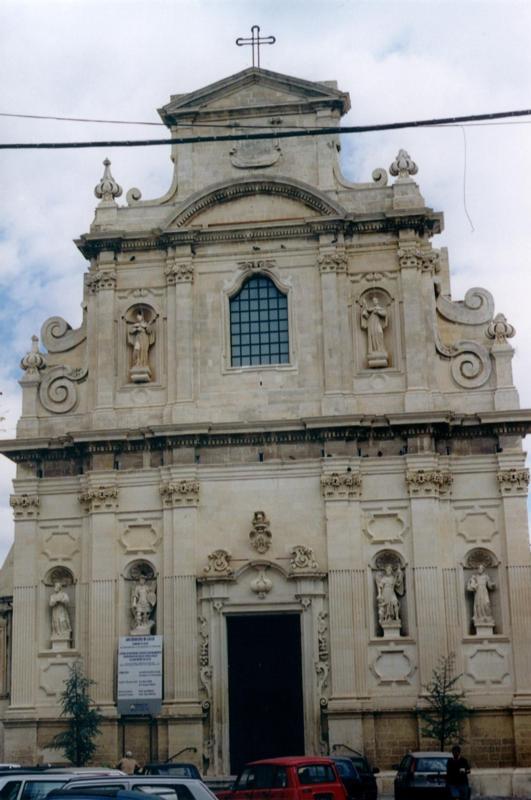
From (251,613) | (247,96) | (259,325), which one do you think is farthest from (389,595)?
(247,96)

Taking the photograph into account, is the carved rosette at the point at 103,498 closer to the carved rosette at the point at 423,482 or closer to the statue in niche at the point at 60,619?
the statue in niche at the point at 60,619

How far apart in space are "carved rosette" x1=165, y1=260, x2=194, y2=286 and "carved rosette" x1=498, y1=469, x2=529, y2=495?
10032 mm

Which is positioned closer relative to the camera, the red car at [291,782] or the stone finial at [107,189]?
the red car at [291,782]

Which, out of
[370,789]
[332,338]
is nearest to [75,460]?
[332,338]

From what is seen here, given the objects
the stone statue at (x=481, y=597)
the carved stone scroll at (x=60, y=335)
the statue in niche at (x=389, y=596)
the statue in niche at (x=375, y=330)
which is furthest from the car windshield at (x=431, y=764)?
the carved stone scroll at (x=60, y=335)

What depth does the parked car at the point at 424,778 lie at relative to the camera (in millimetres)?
26062

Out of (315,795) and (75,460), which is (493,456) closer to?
(75,460)

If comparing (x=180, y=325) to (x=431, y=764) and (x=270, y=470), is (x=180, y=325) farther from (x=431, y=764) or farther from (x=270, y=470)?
(x=431, y=764)

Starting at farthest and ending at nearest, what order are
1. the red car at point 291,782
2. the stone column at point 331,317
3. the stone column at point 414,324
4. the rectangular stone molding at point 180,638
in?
1. the stone column at point 331,317
2. the stone column at point 414,324
3. the rectangular stone molding at point 180,638
4. the red car at point 291,782

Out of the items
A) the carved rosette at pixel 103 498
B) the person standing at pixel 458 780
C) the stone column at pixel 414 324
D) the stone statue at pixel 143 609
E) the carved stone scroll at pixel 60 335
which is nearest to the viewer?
the person standing at pixel 458 780

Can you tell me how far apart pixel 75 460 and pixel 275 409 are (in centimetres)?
573

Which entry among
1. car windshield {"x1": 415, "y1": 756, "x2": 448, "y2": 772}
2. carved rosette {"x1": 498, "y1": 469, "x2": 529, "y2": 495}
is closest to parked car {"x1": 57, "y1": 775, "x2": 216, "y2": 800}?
car windshield {"x1": 415, "y1": 756, "x2": 448, "y2": 772}

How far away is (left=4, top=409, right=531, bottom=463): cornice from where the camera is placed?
3478cm

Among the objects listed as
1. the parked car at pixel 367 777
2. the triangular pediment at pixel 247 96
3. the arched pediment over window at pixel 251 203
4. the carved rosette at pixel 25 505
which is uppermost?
the triangular pediment at pixel 247 96
